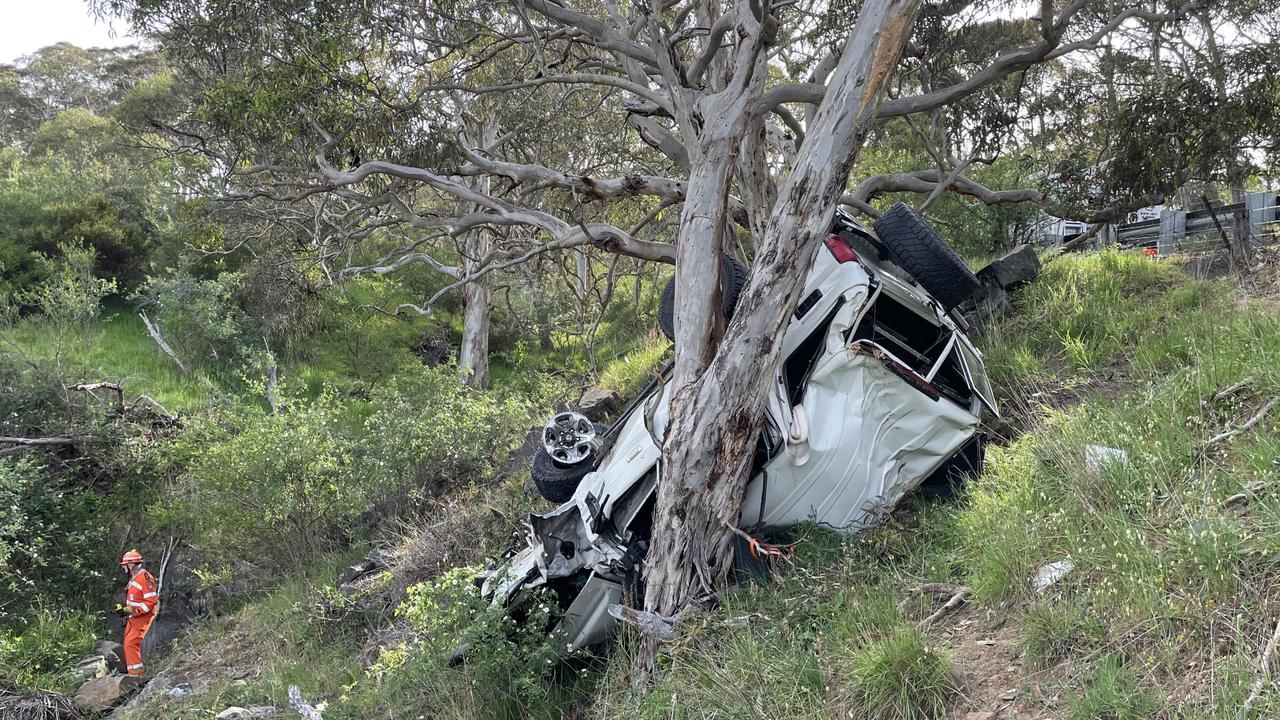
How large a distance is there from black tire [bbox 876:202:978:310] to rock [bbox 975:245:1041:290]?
3.00 metres

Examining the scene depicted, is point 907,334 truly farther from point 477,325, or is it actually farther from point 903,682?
point 477,325

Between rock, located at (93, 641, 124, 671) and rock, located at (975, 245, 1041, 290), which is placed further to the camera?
rock, located at (93, 641, 124, 671)

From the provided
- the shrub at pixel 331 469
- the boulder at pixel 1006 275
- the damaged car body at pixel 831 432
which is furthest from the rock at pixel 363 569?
the boulder at pixel 1006 275

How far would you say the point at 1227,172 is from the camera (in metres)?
9.28

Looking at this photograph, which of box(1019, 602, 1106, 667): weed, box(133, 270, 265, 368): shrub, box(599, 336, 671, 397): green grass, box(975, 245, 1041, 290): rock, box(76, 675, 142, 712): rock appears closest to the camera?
box(1019, 602, 1106, 667): weed

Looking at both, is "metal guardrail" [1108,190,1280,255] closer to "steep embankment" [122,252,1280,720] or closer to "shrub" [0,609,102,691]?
"steep embankment" [122,252,1280,720]

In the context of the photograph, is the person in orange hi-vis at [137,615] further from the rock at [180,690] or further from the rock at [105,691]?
the rock at [180,690]

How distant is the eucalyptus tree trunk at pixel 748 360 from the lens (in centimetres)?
502

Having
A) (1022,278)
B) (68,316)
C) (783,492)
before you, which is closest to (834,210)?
(783,492)

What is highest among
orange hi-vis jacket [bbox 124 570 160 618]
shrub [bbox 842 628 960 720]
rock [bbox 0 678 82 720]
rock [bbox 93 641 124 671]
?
shrub [bbox 842 628 960 720]

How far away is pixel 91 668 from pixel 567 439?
26.5 feet

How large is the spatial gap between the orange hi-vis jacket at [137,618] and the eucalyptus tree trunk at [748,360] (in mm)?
8726

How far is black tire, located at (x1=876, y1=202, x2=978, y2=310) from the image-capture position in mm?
6027

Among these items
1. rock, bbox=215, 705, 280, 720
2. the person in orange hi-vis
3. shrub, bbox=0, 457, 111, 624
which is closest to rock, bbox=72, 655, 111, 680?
the person in orange hi-vis
